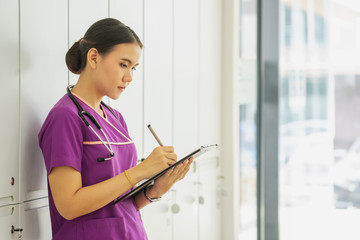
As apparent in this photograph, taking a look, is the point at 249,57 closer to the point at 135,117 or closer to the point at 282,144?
the point at 282,144

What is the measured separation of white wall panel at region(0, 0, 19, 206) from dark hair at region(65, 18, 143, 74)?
16 cm

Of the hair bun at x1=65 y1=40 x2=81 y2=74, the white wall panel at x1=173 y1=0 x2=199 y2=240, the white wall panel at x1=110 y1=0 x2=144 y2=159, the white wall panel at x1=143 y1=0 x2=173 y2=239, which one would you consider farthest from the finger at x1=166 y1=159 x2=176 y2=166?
the white wall panel at x1=173 y1=0 x2=199 y2=240

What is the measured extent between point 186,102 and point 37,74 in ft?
3.95

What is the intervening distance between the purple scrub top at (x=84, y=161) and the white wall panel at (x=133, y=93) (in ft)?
1.75

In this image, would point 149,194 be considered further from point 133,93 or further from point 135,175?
point 133,93

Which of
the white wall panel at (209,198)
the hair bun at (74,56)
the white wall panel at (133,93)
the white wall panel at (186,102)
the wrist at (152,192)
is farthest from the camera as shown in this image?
the white wall panel at (209,198)

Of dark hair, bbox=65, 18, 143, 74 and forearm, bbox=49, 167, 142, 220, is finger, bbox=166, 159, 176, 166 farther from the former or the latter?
dark hair, bbox=65, 18, 143, 74

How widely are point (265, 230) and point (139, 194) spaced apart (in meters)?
2.04

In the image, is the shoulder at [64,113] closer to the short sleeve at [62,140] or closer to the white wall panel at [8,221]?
the short sleeve at [62,140]

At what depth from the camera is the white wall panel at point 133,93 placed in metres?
1.94

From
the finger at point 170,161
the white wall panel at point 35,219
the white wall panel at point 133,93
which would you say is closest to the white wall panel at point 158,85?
the white wall panel at point 133,93

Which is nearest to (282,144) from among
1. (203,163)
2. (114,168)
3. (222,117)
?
(222,117)

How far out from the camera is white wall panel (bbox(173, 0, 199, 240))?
8.05ft

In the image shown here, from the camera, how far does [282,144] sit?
3.38m
